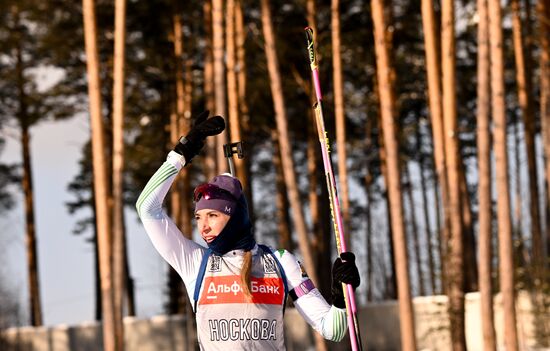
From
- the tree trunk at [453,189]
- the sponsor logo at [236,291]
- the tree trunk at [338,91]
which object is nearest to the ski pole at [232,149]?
the sponsor logo at [236,291]

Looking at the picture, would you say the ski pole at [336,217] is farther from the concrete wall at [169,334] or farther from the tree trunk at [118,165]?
the concrete wall at [169,334]

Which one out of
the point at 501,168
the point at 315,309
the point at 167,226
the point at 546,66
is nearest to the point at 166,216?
the point at 167,226

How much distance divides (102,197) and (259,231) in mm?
31119

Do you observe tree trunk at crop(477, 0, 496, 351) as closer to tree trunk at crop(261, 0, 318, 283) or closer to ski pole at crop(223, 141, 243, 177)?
tree trunk at crop(261, 0, 318, 283)

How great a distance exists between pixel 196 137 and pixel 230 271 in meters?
0.65

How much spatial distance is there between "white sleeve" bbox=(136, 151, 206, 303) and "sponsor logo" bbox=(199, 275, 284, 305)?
0.31ft

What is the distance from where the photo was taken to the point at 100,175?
20141 mm

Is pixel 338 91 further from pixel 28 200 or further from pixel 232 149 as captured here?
pixel 232 149

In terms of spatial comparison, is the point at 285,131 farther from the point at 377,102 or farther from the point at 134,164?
the point at 134,164

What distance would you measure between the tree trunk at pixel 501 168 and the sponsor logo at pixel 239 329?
12.1 meters

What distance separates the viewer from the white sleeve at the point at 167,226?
554 centimetres

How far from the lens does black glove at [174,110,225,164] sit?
18.5 ft

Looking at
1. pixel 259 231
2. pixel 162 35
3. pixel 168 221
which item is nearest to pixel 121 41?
pixel 162 35

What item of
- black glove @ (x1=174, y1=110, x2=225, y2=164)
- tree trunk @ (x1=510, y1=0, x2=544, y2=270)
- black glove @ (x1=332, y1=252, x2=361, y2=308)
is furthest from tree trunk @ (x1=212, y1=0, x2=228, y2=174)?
black glove @ (x1=332, y1=252, x2=361, y2=308)
